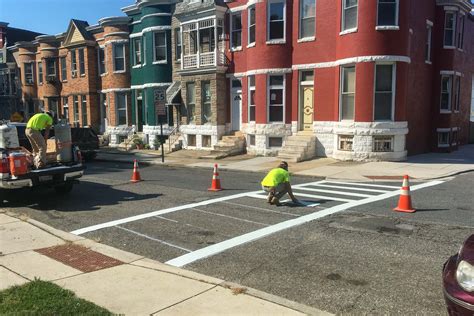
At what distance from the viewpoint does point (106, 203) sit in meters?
10.9

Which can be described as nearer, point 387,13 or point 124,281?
point 124,281

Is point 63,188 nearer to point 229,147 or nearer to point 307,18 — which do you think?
point 229,147

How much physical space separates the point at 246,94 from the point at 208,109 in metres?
2.91

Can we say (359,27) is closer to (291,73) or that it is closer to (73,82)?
(291,73)

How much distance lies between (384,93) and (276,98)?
213 inches

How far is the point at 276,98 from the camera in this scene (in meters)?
21.3

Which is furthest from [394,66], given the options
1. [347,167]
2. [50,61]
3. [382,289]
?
[50,61]

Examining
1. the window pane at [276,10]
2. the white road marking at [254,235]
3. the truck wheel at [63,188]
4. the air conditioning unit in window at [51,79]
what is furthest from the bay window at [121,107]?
the white road marking at [254,235]

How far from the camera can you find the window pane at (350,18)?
58.9ft

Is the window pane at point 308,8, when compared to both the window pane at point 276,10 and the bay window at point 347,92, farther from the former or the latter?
the bay window at point 347,92

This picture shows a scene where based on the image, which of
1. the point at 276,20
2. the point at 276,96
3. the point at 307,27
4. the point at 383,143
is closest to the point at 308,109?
the point at 276,96

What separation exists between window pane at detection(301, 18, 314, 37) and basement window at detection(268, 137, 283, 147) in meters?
5.02

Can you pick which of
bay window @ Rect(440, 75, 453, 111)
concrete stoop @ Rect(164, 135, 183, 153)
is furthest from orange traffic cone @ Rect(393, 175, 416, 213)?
concrete stoop @ Rect(164, 135, 183, 153)

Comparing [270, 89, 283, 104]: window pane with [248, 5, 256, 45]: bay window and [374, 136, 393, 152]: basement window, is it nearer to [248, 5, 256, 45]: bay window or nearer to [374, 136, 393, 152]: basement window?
[248, 5, 256, 45]: bay window
